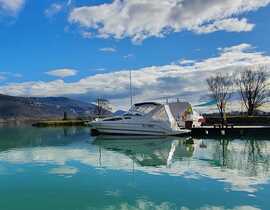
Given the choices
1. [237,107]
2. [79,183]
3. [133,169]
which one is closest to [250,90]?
[237,107]

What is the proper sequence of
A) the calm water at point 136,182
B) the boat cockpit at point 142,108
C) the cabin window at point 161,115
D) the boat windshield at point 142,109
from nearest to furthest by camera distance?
1. the calm water at point 136,182
2. the cabin window at point 161,115
3. the boat cockpit at point 142,108
4. the boat windshield at point 142,109

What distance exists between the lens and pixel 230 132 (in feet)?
138

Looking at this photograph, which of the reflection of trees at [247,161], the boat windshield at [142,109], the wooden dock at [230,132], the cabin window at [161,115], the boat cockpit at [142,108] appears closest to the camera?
the reflection of trees at [247,161]

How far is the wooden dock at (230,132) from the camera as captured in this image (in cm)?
4075

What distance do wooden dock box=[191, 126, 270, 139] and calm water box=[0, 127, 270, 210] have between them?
16.8 metres

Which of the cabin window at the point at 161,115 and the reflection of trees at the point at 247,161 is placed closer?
the reflection of trees at the point at 247,161

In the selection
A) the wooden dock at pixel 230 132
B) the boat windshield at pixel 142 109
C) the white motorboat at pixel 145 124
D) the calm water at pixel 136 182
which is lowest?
the calm water at pixel 136 182

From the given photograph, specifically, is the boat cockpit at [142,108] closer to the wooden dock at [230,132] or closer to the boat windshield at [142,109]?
the boat windshield at [142,109]

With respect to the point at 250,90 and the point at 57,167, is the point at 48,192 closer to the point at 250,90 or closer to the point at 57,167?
the point at 57,167

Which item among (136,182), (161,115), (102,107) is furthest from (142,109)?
A: (102,107)

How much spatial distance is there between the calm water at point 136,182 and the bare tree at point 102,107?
75.5 metres

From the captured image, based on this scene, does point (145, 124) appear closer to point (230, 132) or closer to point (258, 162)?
point (230, 132)

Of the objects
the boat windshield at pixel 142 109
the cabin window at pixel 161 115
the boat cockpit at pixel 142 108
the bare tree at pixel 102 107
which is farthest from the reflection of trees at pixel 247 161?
the bare tree at pixel 102 107

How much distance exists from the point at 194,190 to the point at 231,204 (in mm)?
2157
